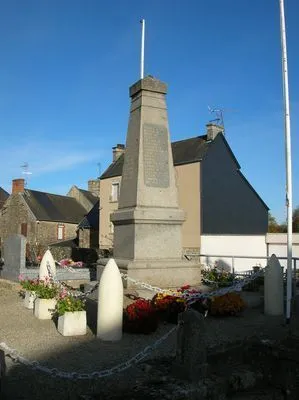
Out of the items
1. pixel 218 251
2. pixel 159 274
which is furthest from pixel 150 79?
pixel 218 251

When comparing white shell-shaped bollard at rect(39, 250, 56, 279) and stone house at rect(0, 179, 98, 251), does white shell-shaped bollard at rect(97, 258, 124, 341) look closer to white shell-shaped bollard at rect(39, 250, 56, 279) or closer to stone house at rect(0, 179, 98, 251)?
white shell-shaped bollard at rect(39, 250, 56, 279)

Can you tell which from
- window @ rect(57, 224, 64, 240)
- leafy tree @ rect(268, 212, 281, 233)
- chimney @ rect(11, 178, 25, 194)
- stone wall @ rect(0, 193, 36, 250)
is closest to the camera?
A: stone wall @ rect(0, 193, 36, 250)

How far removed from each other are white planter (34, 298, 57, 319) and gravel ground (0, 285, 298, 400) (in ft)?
0.49

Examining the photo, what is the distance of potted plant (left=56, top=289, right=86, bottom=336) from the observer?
720 cm

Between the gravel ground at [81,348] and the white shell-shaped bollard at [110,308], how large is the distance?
0.60 feet

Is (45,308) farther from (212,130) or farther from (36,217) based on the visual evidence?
(36,217)

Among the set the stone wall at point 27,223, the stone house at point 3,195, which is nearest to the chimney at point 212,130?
the stone wall at point 27,223

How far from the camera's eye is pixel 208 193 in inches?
1233

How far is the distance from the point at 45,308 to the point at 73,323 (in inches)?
63.6

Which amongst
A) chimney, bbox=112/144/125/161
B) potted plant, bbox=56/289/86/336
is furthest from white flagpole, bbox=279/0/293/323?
chimney, bbox=112/144/125/161

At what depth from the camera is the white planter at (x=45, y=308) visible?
8.59 m

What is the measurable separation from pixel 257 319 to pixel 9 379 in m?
5.23

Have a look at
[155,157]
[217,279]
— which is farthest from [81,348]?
[217,279]

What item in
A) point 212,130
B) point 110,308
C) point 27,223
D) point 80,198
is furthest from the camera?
point 80,198
